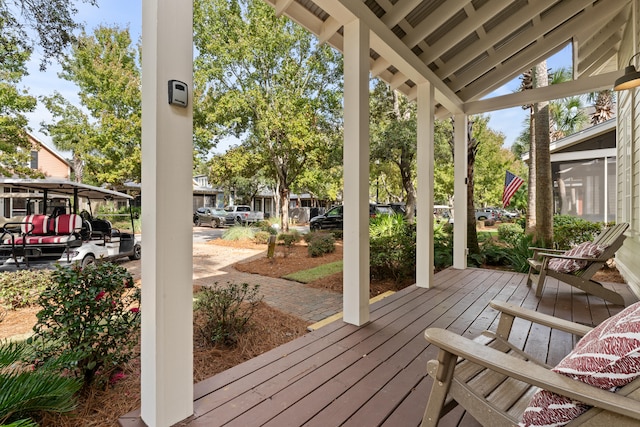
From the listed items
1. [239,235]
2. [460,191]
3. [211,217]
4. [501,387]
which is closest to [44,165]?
[211,217]

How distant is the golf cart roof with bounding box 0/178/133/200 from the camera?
508 centimetres

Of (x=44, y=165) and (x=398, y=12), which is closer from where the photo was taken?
(x=398, y=12)

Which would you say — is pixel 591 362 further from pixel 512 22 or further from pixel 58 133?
pixel 58 133

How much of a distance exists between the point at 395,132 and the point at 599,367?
33.6 feet

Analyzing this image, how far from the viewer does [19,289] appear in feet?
12.0

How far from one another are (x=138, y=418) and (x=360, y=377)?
52.8 inches

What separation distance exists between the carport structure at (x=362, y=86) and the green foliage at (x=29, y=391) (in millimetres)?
385

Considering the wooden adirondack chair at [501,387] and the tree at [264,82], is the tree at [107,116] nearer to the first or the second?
the tree at [264,82]

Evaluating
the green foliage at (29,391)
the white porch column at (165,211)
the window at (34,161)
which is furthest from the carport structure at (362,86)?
the window at (34,161)

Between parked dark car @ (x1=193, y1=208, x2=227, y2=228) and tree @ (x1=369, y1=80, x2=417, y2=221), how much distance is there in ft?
37.6

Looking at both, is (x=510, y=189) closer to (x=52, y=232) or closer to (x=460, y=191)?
(x=460, y=191)

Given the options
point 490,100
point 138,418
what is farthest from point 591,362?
point 490,100

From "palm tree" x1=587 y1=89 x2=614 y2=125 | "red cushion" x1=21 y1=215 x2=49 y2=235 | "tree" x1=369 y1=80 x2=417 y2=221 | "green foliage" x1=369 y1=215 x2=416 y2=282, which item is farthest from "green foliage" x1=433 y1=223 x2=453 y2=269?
"palm tree" x1=587 y1=89 x2=614 y2=125

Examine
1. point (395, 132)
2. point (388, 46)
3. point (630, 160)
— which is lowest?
point (630, 160)
